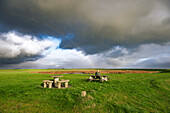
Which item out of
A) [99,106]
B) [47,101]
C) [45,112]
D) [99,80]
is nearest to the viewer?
[45,112]

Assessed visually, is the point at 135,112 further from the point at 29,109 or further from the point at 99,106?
the point at 29,109

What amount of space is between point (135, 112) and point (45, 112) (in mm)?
6299

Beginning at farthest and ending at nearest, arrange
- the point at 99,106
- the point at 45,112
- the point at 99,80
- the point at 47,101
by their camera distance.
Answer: the point at 99,80, the point at 47,101, the point at 99,106, the point at 45,112

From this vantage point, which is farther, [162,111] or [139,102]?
[139,102]

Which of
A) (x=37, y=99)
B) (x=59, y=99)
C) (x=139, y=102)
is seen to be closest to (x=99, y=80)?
(x=139, y=102)

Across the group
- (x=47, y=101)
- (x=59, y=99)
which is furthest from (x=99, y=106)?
(x=47, y=101)

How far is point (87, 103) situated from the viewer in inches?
292

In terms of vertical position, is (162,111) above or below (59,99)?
below

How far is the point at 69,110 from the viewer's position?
665cm

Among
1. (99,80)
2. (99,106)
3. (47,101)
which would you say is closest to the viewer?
(99,106)

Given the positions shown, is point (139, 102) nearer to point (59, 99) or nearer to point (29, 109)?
point (59, 99)

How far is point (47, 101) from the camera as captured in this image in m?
7.88

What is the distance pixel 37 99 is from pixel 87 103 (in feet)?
14.7

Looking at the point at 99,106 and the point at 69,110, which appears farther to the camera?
the point at 99,106
